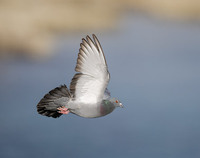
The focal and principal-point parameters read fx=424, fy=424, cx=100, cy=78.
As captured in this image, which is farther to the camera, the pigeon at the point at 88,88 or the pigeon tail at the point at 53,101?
the pigeon tail at the point at 53,101

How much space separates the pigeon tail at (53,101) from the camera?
4.80 meters

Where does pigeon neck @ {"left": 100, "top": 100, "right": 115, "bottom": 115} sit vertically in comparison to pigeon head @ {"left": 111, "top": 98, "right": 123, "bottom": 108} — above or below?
below

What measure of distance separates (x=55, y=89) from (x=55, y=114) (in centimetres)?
42

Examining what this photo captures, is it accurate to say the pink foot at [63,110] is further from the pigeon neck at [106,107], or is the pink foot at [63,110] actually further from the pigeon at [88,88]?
the pigeon neck at [106,107]

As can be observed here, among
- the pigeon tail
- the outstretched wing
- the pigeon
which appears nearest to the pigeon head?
the pigeon

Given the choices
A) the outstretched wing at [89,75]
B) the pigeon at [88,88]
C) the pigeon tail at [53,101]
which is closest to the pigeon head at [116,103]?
the pigeon at [88,88]

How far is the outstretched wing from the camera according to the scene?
471 centimetres

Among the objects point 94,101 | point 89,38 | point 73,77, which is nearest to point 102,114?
point 94,101

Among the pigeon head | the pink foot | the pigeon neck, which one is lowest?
the pink foot

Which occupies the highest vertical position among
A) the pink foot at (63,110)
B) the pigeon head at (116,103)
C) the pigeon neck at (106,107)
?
the pigeon head at (116,103)

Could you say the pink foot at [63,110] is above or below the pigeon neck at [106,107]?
below

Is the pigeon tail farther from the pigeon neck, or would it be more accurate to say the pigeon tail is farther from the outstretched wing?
the pigeon neck

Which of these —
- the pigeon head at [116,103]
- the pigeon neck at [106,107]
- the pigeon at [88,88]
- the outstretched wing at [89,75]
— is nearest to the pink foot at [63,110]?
the pigeon at [88,88]

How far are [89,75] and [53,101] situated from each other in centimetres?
53
